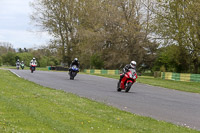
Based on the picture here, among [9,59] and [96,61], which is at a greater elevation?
[9,59]

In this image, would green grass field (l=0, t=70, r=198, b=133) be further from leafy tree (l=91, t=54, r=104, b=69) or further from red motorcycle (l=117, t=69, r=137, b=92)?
leafy tree (l=91, t=54, r=104, b=69)

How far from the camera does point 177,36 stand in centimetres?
3747

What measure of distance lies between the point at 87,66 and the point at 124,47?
14434 millimetres

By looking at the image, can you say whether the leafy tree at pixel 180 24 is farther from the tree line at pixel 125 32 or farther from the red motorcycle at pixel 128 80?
the red motorcycle at pixel 128 80

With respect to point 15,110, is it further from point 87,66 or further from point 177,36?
point 87,66

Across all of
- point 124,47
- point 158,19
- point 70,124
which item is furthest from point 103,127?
point 124,47

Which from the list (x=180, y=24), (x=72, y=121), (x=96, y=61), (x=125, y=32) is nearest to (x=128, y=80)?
(x=72, y=121)

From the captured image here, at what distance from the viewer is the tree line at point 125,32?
126 ft

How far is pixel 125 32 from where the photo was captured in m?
52.5

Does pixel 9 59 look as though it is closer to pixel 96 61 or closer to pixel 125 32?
pixel 96 61

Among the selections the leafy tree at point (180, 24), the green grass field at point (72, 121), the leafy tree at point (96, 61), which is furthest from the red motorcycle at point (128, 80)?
the leafy tree at point (96, 61)

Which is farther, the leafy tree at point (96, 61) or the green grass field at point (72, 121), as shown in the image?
the leafy tree at point (96, 61)

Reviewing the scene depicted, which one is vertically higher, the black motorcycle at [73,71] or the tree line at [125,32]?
the tree line at [125,32]

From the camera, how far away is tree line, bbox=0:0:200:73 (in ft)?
126
